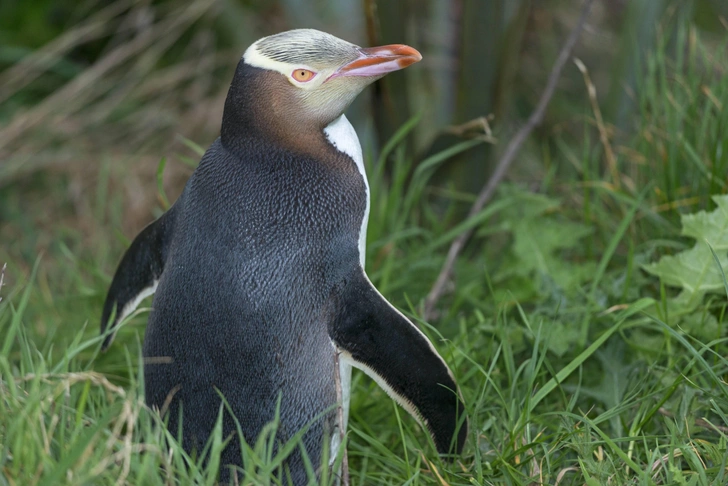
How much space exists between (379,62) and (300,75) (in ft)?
0.50

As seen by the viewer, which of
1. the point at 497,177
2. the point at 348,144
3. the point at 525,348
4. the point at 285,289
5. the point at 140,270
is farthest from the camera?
the point at 497,177

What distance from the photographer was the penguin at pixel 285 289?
1522 mm

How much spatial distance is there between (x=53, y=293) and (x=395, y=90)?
132 cm

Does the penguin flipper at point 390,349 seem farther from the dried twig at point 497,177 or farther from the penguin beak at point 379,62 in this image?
the dried twig at point 497,177

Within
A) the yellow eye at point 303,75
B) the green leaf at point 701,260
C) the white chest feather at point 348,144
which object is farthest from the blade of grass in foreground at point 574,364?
the yellow eye at point 303,75

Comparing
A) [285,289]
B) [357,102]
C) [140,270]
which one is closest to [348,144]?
[285,289]

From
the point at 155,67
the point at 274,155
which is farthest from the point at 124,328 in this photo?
the point at 155,67

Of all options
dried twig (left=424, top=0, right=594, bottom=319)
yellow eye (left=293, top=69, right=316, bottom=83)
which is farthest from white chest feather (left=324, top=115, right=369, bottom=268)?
dried twig (left=424, top=0, right=594, bottom=319)

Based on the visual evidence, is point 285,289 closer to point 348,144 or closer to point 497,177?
point 348,144

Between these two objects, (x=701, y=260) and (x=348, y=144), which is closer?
(x=348, y=144)

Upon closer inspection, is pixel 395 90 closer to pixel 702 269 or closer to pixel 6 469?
pixel 702 269

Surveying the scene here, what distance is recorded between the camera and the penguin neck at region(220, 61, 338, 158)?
5.11 ft

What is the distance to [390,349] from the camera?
156 centimetres

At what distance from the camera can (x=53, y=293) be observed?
2693 mm
